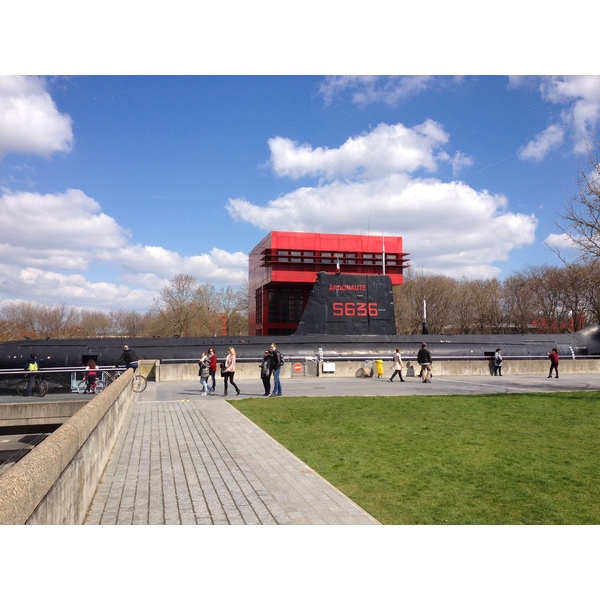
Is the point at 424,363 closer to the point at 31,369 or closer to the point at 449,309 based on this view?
the point at 31,369

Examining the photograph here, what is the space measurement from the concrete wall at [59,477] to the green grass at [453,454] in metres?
2.76

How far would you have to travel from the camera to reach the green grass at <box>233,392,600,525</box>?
5.61 m

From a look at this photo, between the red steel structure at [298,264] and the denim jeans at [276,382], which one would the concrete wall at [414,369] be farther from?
the red steel structure at [298,264]

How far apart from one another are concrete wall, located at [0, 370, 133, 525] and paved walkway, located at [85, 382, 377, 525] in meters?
→ 0.37

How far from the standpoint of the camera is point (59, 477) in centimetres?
414

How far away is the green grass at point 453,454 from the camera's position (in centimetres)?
561

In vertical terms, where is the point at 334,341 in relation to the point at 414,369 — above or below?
above

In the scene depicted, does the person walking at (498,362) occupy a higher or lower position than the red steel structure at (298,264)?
lower

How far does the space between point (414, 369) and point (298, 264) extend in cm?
3076

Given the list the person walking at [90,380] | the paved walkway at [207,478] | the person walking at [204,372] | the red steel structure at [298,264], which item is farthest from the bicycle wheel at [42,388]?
the red steel structure at [298,264]

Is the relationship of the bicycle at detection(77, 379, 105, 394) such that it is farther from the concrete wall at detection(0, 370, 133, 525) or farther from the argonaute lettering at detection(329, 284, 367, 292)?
the argonaute lettering at detection(329, 284, 367, 292)

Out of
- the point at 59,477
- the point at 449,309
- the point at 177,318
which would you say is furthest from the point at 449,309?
the point at 59,477

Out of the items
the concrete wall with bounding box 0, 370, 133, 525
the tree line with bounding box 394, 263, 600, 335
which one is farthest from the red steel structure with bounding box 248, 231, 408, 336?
the concrete wall with bounding box 0, 370, 133, 525

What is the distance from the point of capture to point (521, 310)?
6425 cm
